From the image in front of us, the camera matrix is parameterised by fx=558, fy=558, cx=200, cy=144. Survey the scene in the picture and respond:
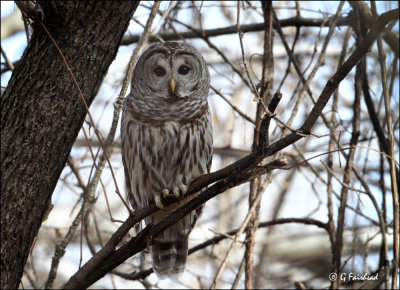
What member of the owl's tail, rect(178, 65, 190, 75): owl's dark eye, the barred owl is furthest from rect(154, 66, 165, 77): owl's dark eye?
the owl's tail

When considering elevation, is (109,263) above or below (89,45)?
below

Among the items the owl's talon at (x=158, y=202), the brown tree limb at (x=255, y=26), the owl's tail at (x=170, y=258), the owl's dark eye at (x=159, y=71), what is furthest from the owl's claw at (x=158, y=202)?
the brown tree limb at (x=255, y=26)

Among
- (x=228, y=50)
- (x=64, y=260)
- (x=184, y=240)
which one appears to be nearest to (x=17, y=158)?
(x=184, y=240)

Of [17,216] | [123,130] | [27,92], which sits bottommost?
[17,216]

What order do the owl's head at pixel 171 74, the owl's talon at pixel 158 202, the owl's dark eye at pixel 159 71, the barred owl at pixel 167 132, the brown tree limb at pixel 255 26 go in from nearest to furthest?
the owl's talon at pixel 158 202
the barred owl at pixel 167 132
the owl's head at pixel 171 74
the owl's dark eye at pixel 159 71
the brown tree limb at pixel 255 26

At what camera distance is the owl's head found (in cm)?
360

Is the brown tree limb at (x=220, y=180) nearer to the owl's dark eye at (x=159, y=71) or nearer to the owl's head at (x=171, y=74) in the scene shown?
the owl's head at (x=171, y=74)

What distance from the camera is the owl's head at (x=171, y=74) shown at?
3.60 m

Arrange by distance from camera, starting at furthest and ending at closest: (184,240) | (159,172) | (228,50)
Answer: (228,50) < (184,240) < (159,172)

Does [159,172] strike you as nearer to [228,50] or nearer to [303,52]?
[303,52]

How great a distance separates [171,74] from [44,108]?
5.39 feet

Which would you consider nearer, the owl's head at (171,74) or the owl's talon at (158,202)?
the owl's talon at (158,202)

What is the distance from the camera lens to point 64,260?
284 inches

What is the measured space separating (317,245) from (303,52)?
2570 millimetres
